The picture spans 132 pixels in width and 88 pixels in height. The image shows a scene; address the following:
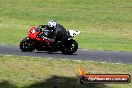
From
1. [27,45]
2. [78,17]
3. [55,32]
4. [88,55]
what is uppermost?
[55,32]

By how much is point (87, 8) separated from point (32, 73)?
3226cm

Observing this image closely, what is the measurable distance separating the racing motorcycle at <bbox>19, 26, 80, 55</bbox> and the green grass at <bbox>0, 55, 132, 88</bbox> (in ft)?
7.85

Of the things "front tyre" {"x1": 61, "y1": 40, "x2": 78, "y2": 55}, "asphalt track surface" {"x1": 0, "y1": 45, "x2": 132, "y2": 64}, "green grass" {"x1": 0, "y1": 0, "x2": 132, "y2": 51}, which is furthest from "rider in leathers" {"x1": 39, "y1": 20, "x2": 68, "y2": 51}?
"green grass" {"x1": 0, "y1": 0, "x2": 132, "y2": 51}

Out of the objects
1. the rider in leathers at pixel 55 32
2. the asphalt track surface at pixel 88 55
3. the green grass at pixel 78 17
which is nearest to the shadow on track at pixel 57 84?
the asphalt track surface at pixel 88 55

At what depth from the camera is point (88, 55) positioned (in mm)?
20953

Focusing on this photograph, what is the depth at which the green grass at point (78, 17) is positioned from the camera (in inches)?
1305

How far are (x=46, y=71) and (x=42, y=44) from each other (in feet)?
18.5

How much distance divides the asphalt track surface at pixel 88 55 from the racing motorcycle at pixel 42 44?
0.97 ft

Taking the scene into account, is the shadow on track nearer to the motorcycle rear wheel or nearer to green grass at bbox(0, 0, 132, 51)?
the motorcycle rear wheel

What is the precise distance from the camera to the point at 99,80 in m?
9.71

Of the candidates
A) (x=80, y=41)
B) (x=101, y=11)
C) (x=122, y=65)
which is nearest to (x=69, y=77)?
(x=122, y=65)

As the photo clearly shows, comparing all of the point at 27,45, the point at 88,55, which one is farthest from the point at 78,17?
the point at 27,45

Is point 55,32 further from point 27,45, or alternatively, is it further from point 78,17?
point 78,17

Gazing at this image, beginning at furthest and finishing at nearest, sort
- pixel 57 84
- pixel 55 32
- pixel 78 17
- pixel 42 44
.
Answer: pixel 78 17
pixel 42 44
pixel 55 32
pixel 57 84
